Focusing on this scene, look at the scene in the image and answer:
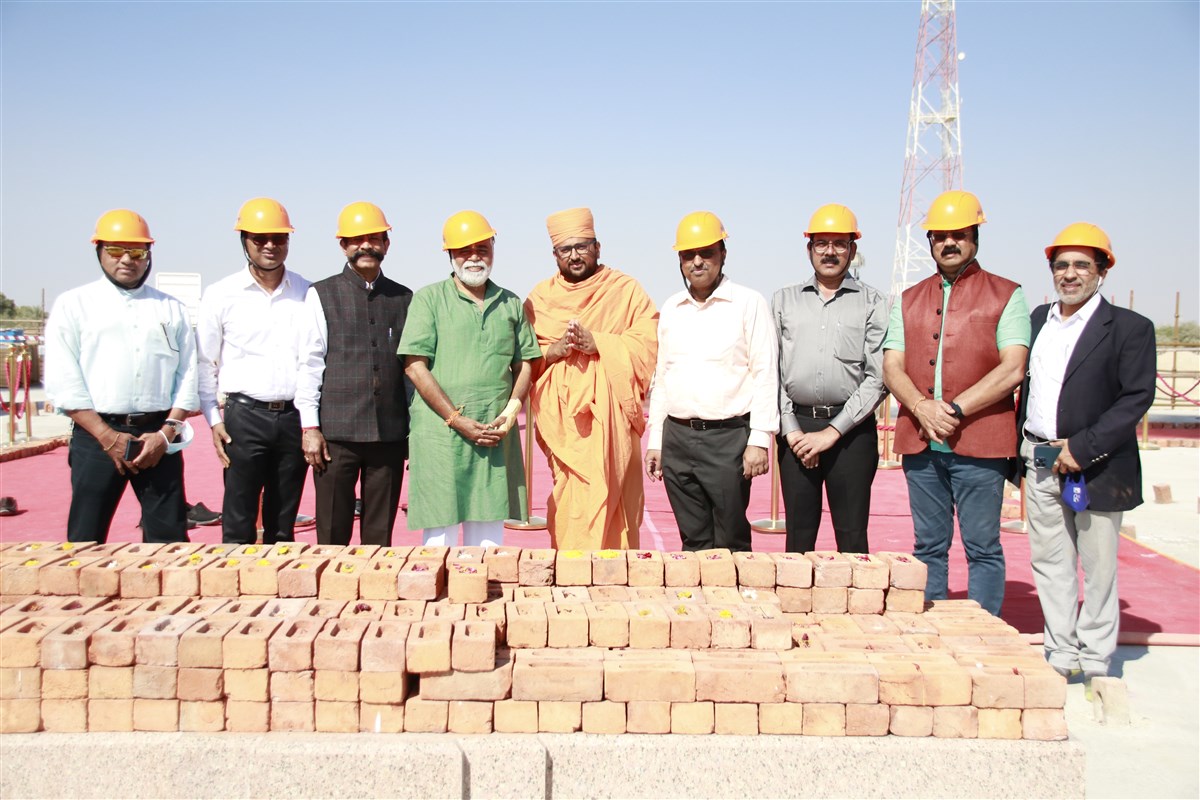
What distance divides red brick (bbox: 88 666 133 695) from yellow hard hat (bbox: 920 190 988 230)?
3.89 metres

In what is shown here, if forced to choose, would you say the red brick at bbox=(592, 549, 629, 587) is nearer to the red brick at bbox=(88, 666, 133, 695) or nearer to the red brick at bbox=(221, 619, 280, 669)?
the red brick at bbox=(221, 619, 280, 669)

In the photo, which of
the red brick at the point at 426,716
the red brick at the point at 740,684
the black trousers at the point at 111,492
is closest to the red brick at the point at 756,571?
the red brick at the point at 740,684

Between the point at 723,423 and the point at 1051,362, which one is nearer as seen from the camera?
the point at 1051,362

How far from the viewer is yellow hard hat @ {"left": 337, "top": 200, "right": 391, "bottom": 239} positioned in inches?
187

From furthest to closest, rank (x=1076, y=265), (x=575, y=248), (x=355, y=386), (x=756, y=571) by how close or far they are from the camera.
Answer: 1. (x=575, y=248)
2. (x=355, y=386)
3. (x=1076, y=265)
4. (x=756, y=571)

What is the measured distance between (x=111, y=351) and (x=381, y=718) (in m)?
2.61

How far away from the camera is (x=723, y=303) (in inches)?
182

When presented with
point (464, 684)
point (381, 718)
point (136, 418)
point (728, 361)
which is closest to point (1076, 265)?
point (728, 361)

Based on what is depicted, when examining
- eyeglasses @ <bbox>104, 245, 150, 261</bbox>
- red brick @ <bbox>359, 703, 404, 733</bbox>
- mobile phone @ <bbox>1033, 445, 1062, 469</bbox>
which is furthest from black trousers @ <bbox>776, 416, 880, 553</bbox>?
eyeglasses @ <bbox>104, 245, 150, 261</bbox>

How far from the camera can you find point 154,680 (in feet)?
9.88

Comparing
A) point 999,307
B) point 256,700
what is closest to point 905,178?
point 999,307

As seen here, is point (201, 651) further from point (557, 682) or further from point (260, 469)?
point (260, 469)

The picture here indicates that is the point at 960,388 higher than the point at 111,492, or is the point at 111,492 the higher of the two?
the point at 960,388

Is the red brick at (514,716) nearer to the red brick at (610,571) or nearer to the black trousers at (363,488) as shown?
the red brick at (610,571)
